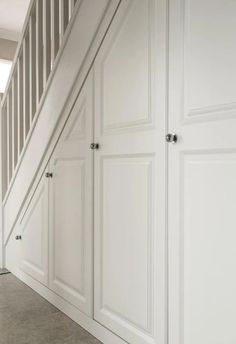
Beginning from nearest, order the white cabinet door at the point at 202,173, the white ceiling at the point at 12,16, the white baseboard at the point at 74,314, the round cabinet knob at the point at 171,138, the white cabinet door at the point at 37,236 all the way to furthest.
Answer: the white cabinet door at the point at 202,173
the round cabinet knob at the point at 171,138
the white baseboard at the point at 74,314
the white cabinet door at the point at 37,236
the white ceiling at the point at 12,16

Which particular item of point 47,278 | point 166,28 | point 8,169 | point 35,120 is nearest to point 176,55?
point 166,28

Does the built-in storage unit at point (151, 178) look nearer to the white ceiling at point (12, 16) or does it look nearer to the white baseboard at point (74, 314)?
the white baseboard at point (74, 314)

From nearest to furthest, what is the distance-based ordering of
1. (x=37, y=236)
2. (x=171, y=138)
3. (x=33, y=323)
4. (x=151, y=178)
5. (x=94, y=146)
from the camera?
1. (x=171, y=138)
2. (x=151, y=178)
3. (x=94, y=146)
4. (x=33, y=323)
5. (x=37, y=236)

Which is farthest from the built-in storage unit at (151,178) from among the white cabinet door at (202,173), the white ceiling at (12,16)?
the white ceiling at (12,16)

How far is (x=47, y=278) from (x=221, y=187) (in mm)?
1720

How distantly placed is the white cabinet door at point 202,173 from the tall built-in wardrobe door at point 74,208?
0.70m

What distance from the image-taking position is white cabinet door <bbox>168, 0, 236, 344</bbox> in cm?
126

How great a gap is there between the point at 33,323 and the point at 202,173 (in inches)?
59.3

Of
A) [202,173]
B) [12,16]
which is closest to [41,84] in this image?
[12,16]

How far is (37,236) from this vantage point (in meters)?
2.76

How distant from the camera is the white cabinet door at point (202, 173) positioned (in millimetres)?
1256

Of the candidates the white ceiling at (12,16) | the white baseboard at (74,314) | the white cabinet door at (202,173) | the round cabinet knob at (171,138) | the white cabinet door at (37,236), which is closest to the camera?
the white cabinet door at (202,173)

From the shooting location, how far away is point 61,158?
238cm

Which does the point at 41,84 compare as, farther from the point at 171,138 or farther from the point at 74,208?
the point at 171,138
